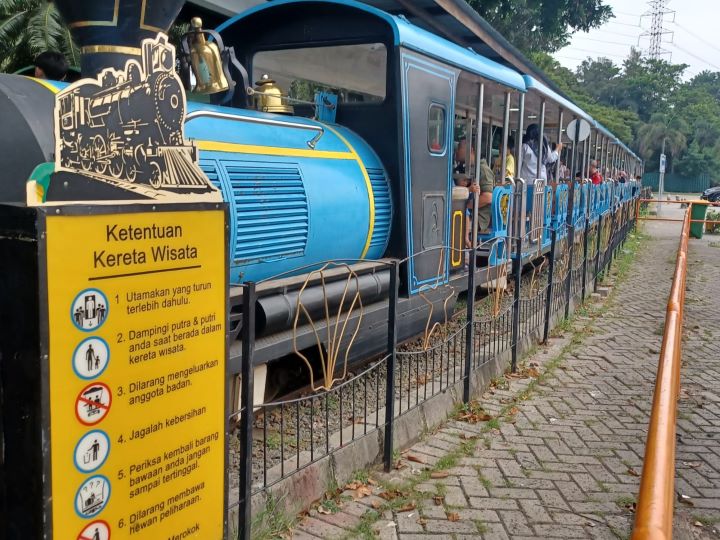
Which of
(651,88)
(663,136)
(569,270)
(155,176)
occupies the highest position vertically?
(651,88)

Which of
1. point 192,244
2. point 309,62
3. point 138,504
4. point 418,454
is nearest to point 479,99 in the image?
point 309,62

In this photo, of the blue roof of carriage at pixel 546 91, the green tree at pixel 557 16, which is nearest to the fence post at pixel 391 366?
the blue roof of carriage at pixel 546 91

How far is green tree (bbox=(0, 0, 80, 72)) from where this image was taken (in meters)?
8.41

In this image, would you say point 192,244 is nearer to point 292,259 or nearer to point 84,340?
point 84,340

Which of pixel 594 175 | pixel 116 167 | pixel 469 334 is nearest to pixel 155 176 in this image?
pixel 116 167

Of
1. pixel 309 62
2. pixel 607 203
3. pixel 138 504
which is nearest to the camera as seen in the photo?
pixel 138 504

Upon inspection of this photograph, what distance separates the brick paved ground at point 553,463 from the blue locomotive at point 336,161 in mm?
878

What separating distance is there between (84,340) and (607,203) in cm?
1714

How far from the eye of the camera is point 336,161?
15.9 feet

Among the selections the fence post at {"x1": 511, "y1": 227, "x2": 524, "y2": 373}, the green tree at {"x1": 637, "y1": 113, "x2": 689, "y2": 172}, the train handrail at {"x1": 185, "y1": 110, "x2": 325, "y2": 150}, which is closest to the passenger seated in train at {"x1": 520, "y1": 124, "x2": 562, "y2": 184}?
the fence post at {"x1": 511, "y1": 227, "x2": 524, "y2": 373}

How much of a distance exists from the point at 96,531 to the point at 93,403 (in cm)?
36

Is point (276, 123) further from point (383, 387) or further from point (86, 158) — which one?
point (86, 158)

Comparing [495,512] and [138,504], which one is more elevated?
[138,504]

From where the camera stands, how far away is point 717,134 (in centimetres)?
6900
